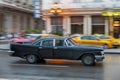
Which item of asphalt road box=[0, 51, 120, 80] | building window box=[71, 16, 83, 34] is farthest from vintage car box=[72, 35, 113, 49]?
asphalt road box=[0, 51, 120, 80]

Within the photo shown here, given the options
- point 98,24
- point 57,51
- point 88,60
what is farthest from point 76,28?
point 88,60

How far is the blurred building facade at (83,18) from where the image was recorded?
4300 cm

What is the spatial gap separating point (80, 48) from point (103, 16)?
25.0 m

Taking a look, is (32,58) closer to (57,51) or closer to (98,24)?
Result: (57,51)

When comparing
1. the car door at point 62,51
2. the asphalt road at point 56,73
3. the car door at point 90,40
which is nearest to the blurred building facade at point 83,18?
the car door at point 90,40

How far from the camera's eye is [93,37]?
31.8 m

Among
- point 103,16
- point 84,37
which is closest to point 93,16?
point 103,16

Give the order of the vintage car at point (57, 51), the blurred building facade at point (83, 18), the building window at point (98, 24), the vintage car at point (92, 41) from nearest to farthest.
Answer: the vintage car at point (57, 51), the vintage car at point (92, 41), the blurred building facade at point (83, 18), the building window at point (98, 24)

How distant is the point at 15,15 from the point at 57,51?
4259cm

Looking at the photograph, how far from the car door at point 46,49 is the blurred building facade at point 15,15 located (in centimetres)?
3444

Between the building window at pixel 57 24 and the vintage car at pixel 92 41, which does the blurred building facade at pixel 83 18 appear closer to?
the building window at pixel 57 24

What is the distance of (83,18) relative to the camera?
44.3 m

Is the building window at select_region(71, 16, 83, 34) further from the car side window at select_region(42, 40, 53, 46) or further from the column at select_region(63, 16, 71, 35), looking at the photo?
the car side window at select_region(42, 40, 53, 46)

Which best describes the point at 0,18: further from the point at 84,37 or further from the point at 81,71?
the point at 81,71
